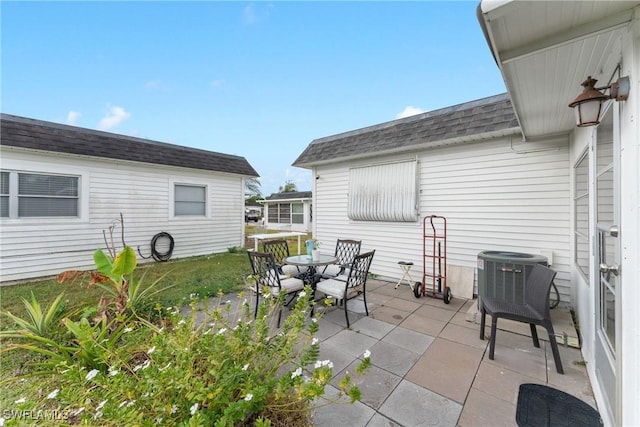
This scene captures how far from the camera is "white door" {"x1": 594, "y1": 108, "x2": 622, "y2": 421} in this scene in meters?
1.56

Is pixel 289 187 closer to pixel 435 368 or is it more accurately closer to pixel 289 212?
pixel 289 212

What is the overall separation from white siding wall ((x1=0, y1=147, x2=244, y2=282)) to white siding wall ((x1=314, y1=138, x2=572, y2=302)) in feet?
19.3

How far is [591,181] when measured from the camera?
2.42 meters

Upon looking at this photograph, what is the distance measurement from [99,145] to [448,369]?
890 centimetres

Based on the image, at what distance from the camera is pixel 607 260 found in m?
1.87

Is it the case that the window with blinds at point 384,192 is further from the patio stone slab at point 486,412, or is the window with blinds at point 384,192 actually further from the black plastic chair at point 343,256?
the patio stone slab at point 486,412

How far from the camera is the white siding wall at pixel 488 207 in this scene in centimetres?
392

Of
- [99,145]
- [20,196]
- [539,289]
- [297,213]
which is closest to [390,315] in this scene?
[539,289]

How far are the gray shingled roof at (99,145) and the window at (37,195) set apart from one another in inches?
29.6

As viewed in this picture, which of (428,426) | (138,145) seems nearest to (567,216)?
(428,426)

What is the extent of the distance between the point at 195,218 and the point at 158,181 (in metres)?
1.63

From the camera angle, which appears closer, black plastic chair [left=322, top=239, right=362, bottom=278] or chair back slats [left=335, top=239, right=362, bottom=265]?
black plastic chair [left=322, top=239, right=362, bottom=278]

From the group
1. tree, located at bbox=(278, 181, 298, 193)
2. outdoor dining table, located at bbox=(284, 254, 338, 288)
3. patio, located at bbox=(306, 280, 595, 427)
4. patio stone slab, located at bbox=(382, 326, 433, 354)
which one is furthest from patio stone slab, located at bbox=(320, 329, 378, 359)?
tree, located at bbox=(278, 181, 298, 193)

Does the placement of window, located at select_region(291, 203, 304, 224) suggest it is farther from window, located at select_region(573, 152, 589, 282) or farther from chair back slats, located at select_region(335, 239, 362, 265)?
window, located at select_region(573, 152, 589, 282)
